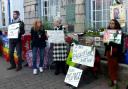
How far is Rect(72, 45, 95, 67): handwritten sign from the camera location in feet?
25.1

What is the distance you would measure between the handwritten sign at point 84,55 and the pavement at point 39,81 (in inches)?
23.1

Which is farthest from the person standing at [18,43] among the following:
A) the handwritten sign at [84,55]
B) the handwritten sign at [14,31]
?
the handwritten sign at [84,55]

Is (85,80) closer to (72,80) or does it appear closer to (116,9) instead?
(72,80)

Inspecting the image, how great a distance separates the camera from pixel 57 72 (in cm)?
887

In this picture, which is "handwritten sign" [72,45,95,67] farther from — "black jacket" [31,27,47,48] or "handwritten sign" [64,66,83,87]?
"black jacket" [31,27,47,48]

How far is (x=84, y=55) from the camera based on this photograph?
7.73 m

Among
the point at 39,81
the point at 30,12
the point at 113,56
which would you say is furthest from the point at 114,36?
the point at 30,12

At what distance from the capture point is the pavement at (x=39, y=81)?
7.72 metres

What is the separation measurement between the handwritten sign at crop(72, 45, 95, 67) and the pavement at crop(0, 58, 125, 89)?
1.92 feet

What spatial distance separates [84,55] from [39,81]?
1450 millimetres

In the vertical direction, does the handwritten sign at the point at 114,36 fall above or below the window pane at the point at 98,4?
below

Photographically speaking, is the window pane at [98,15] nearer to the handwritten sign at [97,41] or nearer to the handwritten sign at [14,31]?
the handwritten sign at [97,41]

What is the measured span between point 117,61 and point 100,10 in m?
2.56

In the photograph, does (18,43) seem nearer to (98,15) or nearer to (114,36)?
(98,15)
